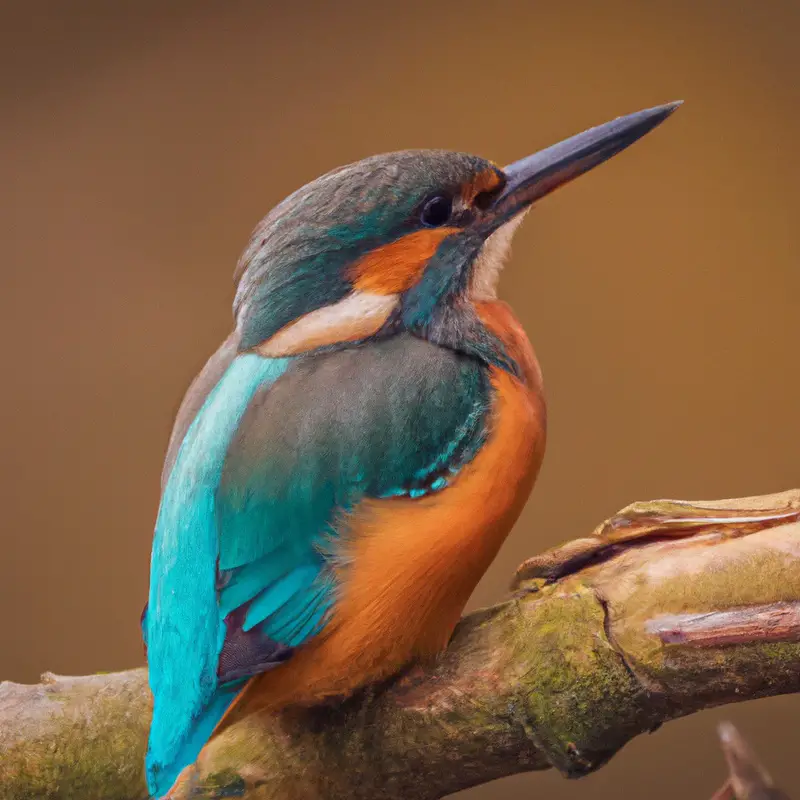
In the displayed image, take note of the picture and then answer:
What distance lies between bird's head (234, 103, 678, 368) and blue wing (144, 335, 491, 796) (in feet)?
0.18

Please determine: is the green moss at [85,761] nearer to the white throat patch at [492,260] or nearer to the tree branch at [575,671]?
the tree branch at [575,671]

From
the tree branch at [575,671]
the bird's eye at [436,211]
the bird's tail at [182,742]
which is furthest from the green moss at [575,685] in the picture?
the bird's eye at [436,211]

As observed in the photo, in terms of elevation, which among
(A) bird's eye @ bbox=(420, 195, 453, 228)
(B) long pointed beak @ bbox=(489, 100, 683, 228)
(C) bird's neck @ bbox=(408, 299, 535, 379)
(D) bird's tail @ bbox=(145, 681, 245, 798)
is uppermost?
(B) long pointed beak @ bbox=(489, 100, 683, 228)

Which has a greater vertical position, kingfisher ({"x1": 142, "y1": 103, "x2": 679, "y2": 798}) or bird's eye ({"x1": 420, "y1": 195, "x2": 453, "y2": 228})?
bird's eye ({"x1": 420, "y1": 195, "x2": 453, "y2": 228})

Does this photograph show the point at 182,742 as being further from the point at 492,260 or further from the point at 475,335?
the point at 492,260

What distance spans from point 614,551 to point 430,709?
9.9 inches

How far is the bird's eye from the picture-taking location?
103cm

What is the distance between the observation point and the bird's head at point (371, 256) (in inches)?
39.4

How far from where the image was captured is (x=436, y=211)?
3.42 feet

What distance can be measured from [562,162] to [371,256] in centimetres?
29

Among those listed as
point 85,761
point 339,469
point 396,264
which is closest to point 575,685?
point 339,469

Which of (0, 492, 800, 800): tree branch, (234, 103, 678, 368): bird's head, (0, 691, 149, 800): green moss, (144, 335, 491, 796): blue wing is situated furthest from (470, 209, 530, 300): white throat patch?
(0, 691, 149, 800): green moss

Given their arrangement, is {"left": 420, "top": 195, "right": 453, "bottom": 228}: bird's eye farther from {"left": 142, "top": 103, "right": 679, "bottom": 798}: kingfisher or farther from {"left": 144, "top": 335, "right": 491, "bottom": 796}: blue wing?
{"left": 144, "top": 335, "right": 491, "bottom": 796}: blue wing

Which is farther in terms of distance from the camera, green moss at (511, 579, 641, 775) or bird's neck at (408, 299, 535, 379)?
bird's neck at (408, 299, 535, 379)
